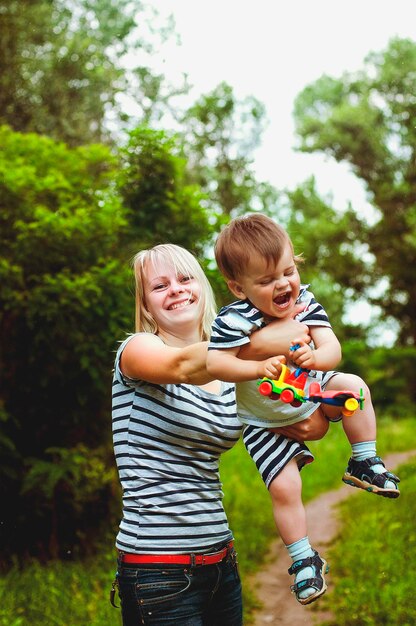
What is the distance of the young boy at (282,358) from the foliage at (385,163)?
56.6 feet

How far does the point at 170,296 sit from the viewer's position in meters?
2.28

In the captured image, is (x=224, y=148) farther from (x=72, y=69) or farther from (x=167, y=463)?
(x=167, y=463)

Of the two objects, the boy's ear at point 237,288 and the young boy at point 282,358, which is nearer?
the young boy at point 282,358

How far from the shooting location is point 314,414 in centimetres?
218

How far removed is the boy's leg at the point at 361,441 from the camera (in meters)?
2.13

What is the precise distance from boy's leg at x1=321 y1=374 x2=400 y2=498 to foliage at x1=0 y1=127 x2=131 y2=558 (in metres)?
3.16

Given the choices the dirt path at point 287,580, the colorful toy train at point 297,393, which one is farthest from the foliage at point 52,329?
the colorful toy train at point 297,393

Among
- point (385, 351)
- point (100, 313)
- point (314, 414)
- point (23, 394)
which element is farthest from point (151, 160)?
point (385, 351)

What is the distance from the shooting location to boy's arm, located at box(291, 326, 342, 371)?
1.86 meters

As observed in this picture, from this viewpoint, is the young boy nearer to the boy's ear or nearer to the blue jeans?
the boy's ear

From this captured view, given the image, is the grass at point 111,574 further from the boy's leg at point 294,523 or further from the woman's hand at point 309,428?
the woman's hand at point 309,428

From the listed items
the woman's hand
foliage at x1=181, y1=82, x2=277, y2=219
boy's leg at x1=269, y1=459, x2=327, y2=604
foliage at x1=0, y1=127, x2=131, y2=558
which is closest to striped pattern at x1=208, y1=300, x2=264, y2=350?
the woman's hand

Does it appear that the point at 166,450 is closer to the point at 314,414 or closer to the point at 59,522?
the point at 314,414

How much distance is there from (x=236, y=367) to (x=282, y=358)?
151mm
